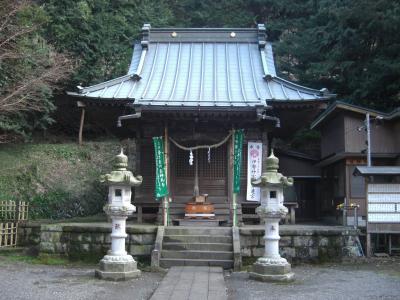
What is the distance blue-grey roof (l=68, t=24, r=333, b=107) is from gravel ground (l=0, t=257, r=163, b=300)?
505cm

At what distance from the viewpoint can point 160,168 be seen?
42.9 feet

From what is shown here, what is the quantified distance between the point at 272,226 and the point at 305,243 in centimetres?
252

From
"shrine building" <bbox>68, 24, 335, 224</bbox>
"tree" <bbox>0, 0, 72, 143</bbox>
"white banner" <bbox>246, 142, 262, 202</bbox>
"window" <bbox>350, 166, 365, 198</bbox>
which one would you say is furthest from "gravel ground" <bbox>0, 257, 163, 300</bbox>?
"window" <bbox>350, 166, 365, 198</bbox>

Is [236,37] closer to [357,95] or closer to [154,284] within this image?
[357,95]

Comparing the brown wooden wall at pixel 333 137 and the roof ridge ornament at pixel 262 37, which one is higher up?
the roof ridge ornament at pixel 262 37

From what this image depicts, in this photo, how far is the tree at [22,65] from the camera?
48.9ft

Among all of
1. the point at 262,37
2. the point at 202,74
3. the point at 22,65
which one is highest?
the point at 262,37

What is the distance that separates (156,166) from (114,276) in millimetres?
4701

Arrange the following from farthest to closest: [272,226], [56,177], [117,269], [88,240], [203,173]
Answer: [56,177] → [203,173] → [88,240] → [272,226] → [117,269]

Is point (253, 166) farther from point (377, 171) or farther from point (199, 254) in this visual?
point (199, 254)

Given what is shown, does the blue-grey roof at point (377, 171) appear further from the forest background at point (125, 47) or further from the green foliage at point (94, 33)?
the green foliage at point (94, 33)

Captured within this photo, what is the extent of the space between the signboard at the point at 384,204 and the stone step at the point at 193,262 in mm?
4606

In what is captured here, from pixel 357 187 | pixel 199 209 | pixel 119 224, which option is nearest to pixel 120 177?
pixel 119 224

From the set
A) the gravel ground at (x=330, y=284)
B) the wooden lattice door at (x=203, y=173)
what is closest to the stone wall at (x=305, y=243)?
the gravel ground at (x=330, y=284)
